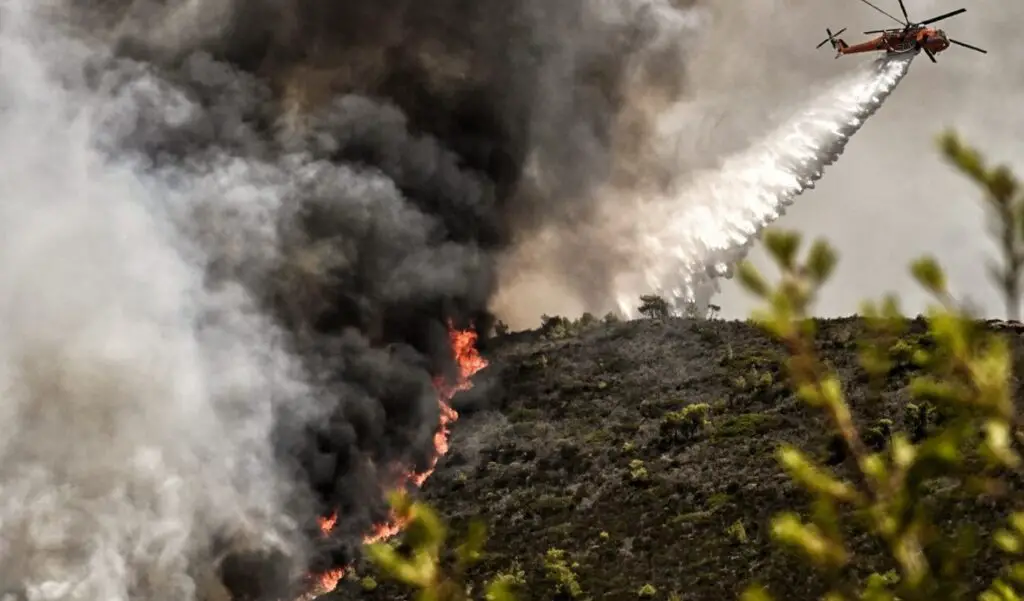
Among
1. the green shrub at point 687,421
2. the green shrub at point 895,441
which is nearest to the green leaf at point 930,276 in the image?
the green shrub at point 895,441

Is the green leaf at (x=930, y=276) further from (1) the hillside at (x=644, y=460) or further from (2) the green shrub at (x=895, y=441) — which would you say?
(1) the hillside at (x=644, y=460)

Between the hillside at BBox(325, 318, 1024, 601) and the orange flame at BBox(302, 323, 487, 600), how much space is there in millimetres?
1004

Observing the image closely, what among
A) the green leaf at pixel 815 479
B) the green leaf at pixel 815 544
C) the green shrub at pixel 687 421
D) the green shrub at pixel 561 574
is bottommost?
the green leaf at pixel 815 544

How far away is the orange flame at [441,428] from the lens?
51156mm

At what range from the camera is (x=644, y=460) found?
2026 inches

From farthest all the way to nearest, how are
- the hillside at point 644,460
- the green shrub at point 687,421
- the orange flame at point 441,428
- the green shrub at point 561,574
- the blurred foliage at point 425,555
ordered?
the green shrub at point 687,421 < the orange flame at point 441,428 < the green shrub at point 561,574 < the hillside at point 644,460 < the blurred foliage at point 425,555

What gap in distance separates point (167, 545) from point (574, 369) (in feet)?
86.7

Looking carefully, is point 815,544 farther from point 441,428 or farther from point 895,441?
point 441,428

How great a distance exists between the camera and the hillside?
40.4 metres

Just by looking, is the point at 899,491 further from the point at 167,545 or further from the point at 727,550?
the point at 167,545

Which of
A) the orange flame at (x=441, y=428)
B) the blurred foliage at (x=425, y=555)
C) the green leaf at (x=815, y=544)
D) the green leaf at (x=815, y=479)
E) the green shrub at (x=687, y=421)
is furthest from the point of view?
the green shrub at (x=687, y=421)

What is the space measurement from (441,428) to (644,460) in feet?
51.3

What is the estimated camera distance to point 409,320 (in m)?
68.1

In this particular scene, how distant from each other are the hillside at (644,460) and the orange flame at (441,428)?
3.30ft
